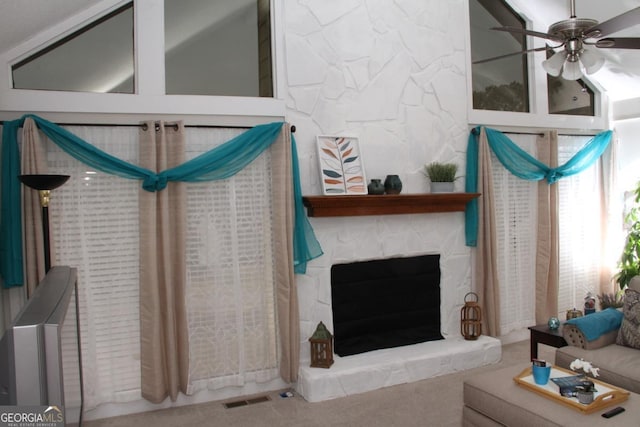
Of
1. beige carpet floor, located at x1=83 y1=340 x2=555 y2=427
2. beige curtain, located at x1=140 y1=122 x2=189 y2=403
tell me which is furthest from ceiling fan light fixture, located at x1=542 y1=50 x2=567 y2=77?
beige curtain, located at x1=140 y1=122 x2=189 y2=403

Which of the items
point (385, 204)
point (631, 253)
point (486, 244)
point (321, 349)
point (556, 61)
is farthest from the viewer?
point (631, 253)

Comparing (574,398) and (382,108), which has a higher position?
(382,108)

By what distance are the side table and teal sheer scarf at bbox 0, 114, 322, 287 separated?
1.74 metres

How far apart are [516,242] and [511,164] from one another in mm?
762

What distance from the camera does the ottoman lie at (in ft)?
7.81

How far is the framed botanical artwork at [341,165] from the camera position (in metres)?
3.86

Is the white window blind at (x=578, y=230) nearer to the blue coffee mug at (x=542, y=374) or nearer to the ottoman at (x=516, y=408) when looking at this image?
the ottoman at (x=516, y=408)

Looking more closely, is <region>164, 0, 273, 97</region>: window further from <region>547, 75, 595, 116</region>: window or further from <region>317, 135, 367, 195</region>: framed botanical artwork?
<region>547, 75, 595, 116</region>: window

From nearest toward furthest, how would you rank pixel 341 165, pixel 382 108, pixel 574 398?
pixel 574 398, pixel 341 165, pixel 382 108

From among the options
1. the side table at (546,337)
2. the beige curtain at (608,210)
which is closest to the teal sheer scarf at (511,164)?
the beige curtain at (608,210)

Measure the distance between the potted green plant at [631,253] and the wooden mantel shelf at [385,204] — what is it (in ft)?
6.44

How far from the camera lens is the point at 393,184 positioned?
403 centimetres

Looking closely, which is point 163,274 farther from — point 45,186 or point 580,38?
point 580,38

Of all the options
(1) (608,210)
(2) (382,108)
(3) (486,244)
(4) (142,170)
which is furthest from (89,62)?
(1) (608,210)
